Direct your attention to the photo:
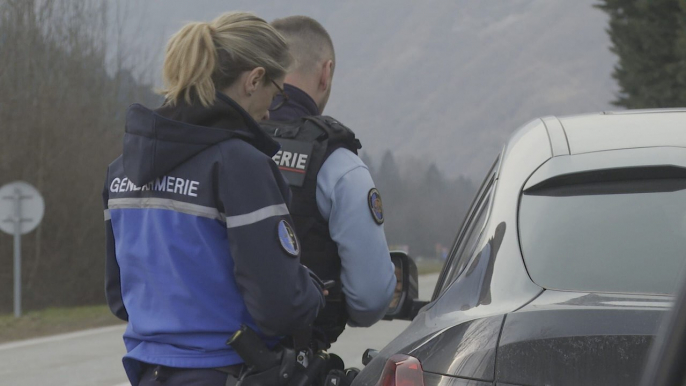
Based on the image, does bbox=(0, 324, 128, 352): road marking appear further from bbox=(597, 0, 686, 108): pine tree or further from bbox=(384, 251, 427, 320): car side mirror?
bbox=(597, 0, 686, 108): pine tree

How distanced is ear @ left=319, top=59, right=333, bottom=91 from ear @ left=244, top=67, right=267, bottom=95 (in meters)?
0.85

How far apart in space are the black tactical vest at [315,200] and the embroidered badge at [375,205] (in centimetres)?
17

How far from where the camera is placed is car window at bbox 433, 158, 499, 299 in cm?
256

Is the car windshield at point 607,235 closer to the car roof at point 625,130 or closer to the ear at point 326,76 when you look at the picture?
the car roof at point 625,130

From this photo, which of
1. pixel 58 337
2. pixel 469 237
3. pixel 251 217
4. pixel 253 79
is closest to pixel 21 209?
pixel 58 337

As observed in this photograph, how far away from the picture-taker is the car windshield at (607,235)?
223 centimetres

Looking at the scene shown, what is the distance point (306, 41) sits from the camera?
3.54 metres

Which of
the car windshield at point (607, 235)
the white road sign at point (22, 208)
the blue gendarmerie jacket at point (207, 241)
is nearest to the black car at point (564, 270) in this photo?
the car windshield at point (607, 235)

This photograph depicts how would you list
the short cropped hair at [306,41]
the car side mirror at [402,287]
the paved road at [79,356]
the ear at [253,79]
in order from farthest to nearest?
1. the paved road at [79,356]
2. the short cropped hair at [306,41]
3. the car side mirror at [402,287]
4. the ear at [253,79]

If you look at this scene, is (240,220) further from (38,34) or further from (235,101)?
(38,34)

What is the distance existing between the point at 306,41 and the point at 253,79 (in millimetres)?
919

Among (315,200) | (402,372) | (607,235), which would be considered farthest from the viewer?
(315,200)

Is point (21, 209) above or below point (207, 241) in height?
below

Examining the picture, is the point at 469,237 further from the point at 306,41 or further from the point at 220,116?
the point at 306,41
